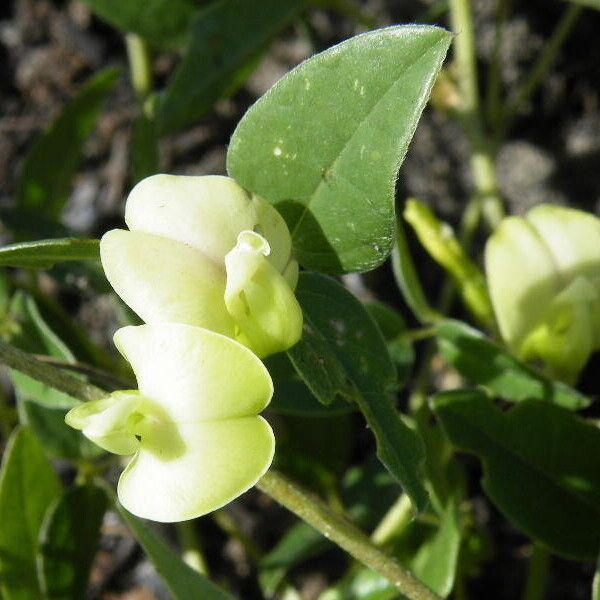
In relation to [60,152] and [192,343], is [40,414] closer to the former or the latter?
[60,152]

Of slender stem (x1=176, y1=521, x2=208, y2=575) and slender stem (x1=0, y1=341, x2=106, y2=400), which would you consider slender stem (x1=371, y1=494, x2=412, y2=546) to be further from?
slender stem (x1=0, y1=341, x2=106, y2=400)

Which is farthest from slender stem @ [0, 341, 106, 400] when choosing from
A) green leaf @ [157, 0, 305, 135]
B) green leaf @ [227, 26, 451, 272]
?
green leaf @ [157, 0, 305, 135]

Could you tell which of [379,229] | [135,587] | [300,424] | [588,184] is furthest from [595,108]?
[135,587]

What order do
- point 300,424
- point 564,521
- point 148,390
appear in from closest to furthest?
point 148,390 → point 564,521 → point 300,424

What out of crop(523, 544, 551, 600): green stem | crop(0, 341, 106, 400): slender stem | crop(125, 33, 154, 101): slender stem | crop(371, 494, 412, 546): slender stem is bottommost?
crop(523, 544, 551, 600): green stem

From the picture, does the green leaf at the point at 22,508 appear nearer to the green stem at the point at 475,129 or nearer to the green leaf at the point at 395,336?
the green leaf at the point at 395,336

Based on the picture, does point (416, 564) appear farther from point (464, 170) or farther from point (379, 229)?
point (464, 170)
